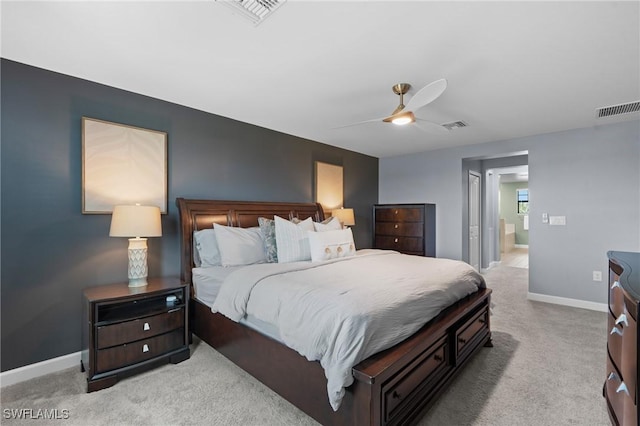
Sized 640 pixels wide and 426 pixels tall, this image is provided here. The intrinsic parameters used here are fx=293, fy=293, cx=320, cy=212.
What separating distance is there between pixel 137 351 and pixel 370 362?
193cm

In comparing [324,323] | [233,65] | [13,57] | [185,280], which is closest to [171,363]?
[185,280]

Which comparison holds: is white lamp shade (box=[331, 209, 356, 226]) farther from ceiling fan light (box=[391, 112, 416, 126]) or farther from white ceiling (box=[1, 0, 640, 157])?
ceiling fan light (box=[391, 112, 416, 126])

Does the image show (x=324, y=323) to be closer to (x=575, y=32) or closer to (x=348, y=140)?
(x=575, y=32)

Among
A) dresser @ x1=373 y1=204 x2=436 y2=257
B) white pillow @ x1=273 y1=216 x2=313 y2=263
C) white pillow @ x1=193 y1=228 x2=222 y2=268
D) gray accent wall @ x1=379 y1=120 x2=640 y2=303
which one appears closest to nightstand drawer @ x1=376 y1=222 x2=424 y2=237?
dresser @ x1=373 y1=204 x2=436 y2=257

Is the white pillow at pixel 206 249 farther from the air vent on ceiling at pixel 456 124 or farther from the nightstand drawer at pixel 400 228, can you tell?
the nightstand drawer at pixel 400 228

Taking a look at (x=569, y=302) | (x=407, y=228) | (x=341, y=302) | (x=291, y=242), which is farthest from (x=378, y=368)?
(x=569, y=302)

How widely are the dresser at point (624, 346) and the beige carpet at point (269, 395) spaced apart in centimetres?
42

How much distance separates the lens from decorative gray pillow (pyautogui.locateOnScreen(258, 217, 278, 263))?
10.4 feet

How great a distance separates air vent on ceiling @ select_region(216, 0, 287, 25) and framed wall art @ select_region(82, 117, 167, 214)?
1792 mm

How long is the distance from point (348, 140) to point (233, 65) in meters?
2.66

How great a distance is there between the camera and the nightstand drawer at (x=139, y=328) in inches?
87.0

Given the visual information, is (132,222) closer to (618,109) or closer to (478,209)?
(618,109)

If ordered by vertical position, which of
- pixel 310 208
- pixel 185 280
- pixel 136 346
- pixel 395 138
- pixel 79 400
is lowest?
pixel 79 400

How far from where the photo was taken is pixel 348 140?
4781mm
